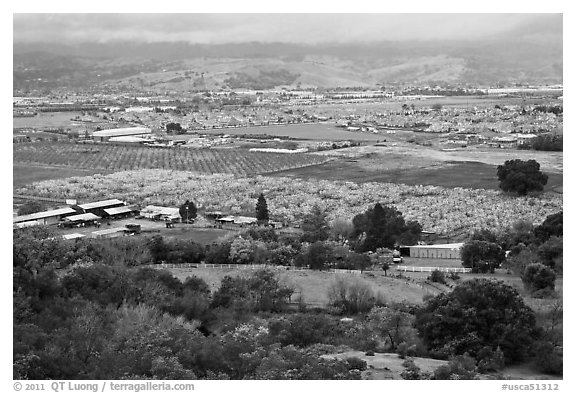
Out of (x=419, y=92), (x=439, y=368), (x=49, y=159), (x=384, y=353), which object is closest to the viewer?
(x=439, y=368)

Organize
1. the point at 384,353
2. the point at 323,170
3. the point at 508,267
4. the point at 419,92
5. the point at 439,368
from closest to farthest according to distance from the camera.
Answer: the point at 439,368 → the point at 384,353 → the point at 508,267 → the point at 323,170 → the point at 419,92

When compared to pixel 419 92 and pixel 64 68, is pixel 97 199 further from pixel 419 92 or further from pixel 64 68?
pixel 64 68

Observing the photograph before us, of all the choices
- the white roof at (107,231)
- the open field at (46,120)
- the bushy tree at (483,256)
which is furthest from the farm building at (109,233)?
the open field at (46,120)

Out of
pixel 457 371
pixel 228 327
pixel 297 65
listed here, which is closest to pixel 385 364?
pixel 457 371

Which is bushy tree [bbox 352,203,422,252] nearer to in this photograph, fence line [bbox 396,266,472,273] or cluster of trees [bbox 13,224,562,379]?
fence line [bbox 396,266,472,273]

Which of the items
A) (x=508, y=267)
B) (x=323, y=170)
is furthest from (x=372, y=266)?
(x=323, y=170)

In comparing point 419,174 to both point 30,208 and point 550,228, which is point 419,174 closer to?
point 550,228
